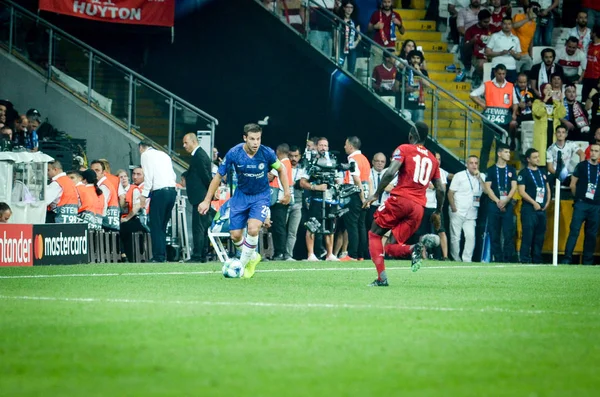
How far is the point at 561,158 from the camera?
84.5 ft

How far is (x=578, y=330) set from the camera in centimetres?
969

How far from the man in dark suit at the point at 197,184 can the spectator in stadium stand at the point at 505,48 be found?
9.24 m

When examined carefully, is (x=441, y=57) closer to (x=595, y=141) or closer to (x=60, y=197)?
(x=595, y=141)

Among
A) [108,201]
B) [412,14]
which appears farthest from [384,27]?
[108,201]

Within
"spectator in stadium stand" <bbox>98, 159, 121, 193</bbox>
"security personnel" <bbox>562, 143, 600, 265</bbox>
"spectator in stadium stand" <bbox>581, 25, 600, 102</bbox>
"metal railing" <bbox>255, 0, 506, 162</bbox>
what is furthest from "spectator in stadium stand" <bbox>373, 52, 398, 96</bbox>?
"spectator in stadium stand" <bbox>98, 159, 121, 193</bbox>

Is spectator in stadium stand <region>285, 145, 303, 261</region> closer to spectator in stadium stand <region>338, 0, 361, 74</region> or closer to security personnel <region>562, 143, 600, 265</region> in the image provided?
spectator in stadium stand <region>338, 0, 361, 74</region>

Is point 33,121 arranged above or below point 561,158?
above

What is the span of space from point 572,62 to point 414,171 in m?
15.1

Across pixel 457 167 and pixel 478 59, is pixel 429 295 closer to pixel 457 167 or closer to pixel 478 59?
pixel 457 167

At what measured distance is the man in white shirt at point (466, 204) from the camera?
2478 centimetres

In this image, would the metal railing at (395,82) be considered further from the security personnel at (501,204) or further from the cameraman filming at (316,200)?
the cameraman filming at (316,200)

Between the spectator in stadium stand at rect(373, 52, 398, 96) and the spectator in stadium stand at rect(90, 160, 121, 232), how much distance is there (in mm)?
7201

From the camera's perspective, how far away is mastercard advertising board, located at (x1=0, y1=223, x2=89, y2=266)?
18750 mm

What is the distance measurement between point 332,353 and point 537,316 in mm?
3436
